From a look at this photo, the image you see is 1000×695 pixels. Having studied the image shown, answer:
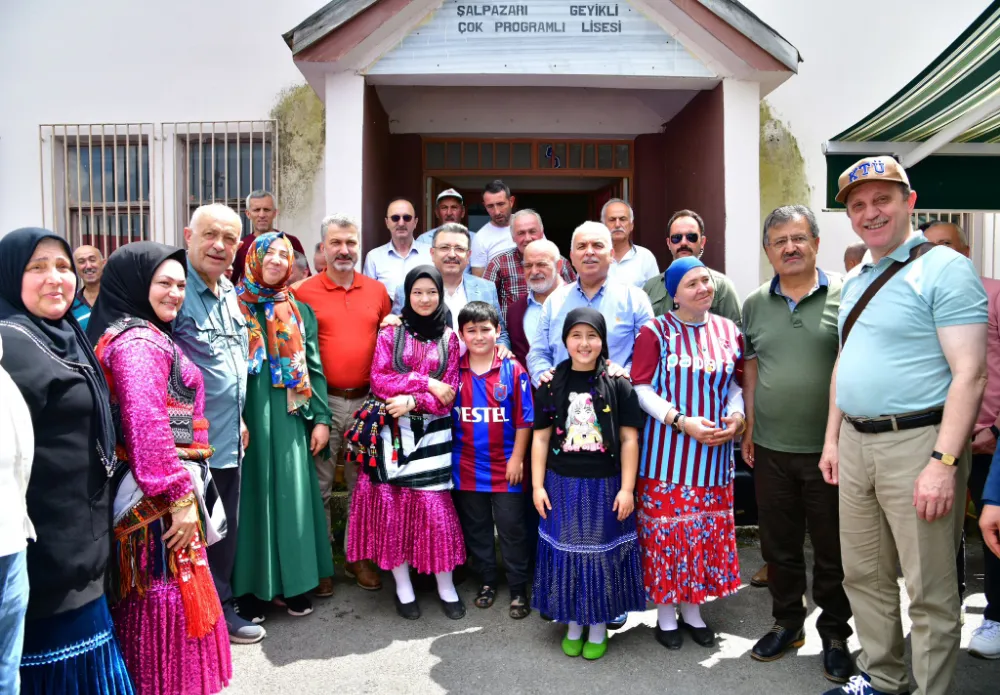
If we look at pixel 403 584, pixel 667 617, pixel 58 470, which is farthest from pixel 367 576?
pixel 58 470

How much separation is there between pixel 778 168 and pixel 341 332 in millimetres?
5139

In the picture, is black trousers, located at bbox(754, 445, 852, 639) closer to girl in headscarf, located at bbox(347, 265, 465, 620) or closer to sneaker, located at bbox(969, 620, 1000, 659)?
sneaker, located at bbox(969, 620, 1000, 659)

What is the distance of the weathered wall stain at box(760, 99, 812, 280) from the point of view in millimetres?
7211

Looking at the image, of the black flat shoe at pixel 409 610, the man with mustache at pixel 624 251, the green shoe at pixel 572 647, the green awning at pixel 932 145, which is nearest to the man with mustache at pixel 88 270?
the black flat shoe at pixel 409 610

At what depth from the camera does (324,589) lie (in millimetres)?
4117

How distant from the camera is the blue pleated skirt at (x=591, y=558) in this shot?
3.34 m

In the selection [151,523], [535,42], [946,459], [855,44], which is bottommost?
[151,523]

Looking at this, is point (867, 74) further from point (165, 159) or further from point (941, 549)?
point (165, 159)

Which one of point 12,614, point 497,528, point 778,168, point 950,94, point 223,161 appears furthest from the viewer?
point 778,168

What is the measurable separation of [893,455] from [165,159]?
673 centimetres

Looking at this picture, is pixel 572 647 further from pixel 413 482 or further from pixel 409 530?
pixel 413 482

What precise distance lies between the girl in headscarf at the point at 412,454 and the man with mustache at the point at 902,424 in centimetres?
192

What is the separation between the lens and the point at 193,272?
11.1ft

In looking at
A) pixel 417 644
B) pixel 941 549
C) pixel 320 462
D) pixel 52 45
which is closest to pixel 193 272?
pixel 320 462
